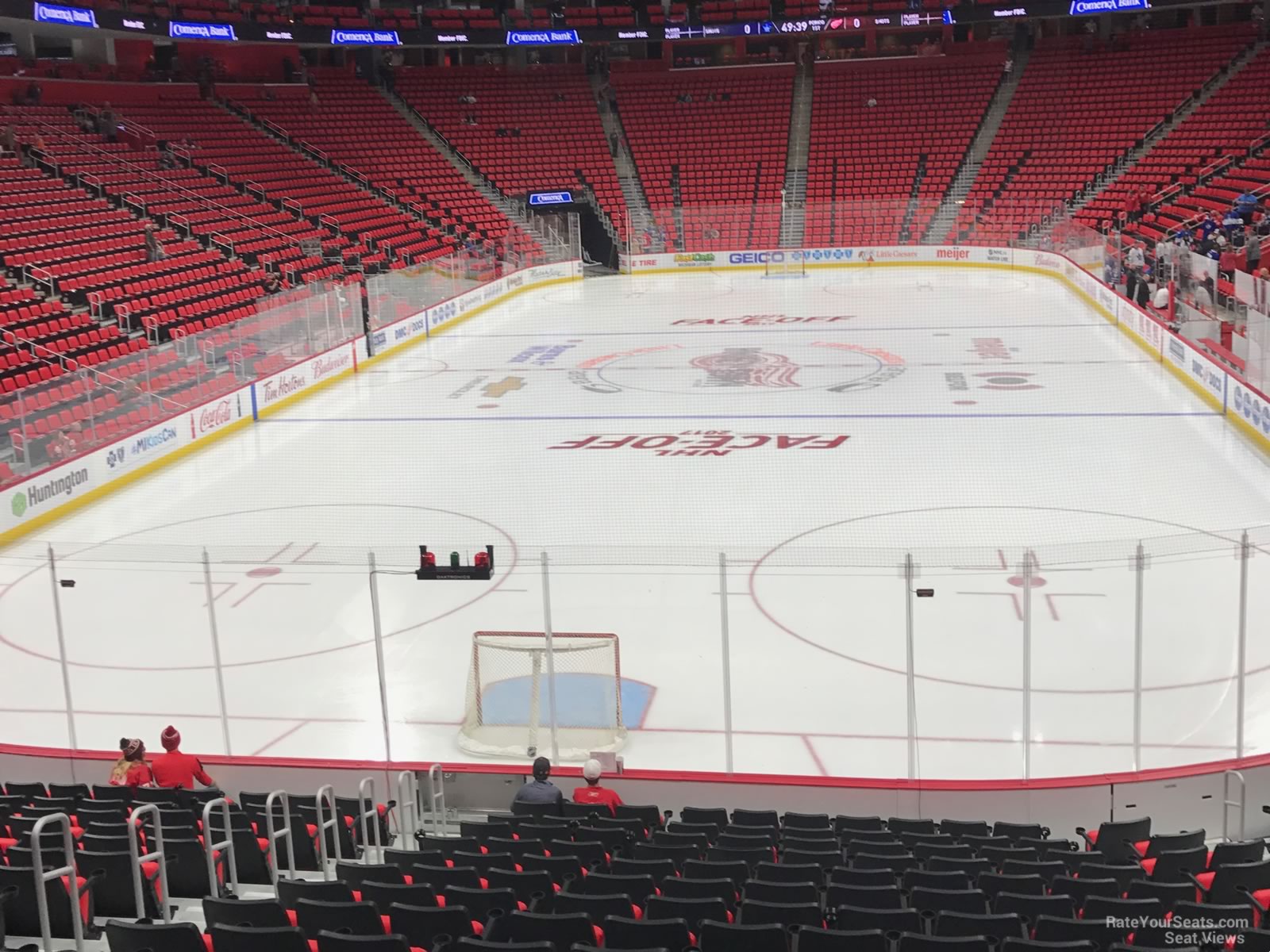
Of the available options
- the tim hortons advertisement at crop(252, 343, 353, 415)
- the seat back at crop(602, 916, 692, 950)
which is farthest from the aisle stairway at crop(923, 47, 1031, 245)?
the seat back at crop(602, 916, 692, 950)

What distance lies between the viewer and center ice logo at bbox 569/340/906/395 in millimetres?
21734

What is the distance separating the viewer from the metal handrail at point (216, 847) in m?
5.78

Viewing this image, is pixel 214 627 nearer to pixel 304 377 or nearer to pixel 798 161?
pixel 304 377

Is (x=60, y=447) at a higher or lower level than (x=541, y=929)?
lower

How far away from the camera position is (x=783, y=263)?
1524 inches

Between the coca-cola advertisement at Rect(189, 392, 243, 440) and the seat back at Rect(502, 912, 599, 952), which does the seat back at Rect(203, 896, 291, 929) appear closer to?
the seat back at Rect(502, 912, 599, 952)

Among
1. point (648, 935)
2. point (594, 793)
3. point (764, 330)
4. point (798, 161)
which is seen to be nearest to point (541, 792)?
point (594, 793)

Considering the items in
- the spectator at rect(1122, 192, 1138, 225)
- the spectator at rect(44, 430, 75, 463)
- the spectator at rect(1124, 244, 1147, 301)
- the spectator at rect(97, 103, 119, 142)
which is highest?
the spectator at rect(97, 103, 119, 142)

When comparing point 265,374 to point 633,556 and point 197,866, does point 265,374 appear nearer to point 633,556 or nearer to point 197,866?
point 633,556

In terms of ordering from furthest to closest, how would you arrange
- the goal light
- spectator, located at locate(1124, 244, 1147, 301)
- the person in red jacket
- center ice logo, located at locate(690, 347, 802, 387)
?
spectator, located at locate(1124, 244, 1147, 301) < center ice logo, located at locate(690, 347, 802, 387) < the goal light < the person in red jacket

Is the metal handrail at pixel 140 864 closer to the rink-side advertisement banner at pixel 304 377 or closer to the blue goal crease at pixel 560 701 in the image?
the blue goal crease at pixel 560 701

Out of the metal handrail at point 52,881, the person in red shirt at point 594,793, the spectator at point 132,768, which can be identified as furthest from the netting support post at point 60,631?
the person in red shirt at point 594,793

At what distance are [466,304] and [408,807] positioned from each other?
23.8 metres

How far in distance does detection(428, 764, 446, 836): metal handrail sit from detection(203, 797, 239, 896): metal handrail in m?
1.56
